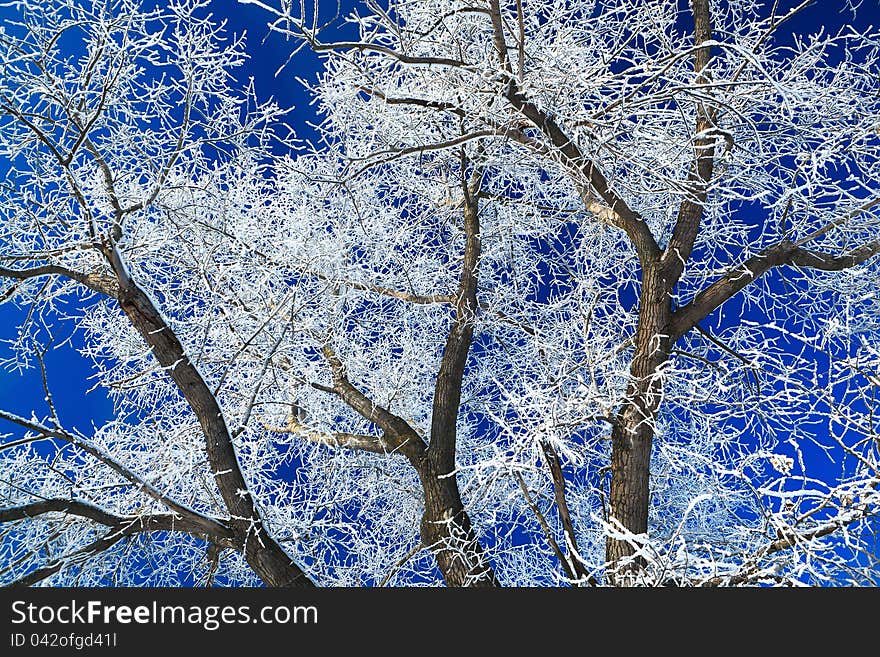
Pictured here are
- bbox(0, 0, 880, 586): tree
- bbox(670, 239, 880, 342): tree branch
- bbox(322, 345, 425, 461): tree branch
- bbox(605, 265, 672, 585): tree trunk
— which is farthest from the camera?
bbox(322, 345, 425, 461): tree branch

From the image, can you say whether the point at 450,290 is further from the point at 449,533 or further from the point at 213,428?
the point at 213,428

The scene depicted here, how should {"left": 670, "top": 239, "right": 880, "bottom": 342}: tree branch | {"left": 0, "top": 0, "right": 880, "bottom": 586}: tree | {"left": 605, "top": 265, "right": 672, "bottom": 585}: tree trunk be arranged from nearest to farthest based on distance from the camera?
{"left": 0, "top": 0, "right": 880, "bottom": 586}: tree
{"left": 605, "top": 265, "right": 672, "bottom": 585}: tree trunk
{"left": 670, "top": 239, "right": 880, "bottom": 342}: tree branch

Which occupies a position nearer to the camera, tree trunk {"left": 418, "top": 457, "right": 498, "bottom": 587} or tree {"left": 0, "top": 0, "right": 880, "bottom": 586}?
tree {"left": 0, "top": 0, "right": 880, "bottom": 586}

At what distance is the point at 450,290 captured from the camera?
562 centimetres

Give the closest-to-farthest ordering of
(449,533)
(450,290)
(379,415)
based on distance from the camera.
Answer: (449,533) < (379,415) < (450,290)

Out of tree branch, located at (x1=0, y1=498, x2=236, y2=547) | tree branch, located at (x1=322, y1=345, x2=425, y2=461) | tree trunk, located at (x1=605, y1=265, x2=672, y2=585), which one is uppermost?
tree branch, located at (x1=322, y1=345, x2=425, y2=461)

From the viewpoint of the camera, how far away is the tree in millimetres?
3291

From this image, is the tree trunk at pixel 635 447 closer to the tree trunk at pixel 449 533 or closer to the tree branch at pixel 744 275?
the tree branch at pixel 744 275

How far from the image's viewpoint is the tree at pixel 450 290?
3.29 meters

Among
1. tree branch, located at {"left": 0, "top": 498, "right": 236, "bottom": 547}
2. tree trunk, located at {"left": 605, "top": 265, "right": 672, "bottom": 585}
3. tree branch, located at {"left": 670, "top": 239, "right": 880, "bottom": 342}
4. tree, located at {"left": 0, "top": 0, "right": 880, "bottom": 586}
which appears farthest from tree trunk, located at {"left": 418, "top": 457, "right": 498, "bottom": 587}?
tree branch, located at {"left": 670, "top": 239, "right": 880, "bottom": 342}

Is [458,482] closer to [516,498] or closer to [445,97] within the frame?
[516,498]

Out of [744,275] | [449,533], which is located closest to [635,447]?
[744,275]

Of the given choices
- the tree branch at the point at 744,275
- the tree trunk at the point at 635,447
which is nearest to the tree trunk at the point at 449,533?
the tree trunk at the point at 635,447

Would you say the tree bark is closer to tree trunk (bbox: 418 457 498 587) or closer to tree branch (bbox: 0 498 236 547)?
tree branch (bbox: 0 498 236 547)
